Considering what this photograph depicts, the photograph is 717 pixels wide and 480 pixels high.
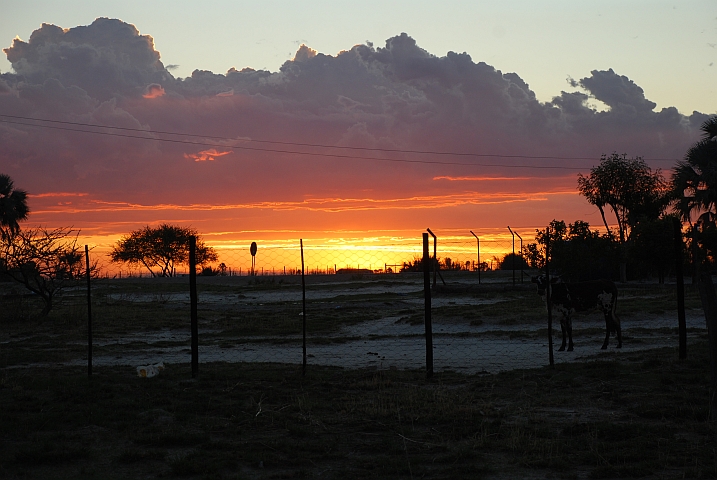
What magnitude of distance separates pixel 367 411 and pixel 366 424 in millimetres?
750

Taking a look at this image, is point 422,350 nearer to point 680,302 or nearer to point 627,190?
point 680,302

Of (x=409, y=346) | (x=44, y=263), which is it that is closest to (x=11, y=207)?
(x=44, y=263)

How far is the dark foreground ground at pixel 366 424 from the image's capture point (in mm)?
7836

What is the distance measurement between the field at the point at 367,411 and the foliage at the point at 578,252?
2021 cm

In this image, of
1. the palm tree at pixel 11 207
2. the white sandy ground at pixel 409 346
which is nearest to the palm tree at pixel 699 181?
the white sandy ground at pixel 409 346

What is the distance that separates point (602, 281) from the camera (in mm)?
18656

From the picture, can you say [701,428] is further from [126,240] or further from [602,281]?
[126,240]

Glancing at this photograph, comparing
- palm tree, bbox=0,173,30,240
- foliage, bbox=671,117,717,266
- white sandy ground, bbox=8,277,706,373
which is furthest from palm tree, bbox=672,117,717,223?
palm tree, bbox=0,173,30,240

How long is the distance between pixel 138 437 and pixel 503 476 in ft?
16.2

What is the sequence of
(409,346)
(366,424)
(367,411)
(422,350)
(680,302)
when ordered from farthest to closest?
(409,346) → (422,350) → (680,302) → (367,411) → (366,424)

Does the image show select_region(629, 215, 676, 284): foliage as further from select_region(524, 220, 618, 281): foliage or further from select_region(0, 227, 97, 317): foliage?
select_region(0, 227, 97, 317): foliage

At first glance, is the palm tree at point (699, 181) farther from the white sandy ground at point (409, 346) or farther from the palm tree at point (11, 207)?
the palm tree at point (11, 207)

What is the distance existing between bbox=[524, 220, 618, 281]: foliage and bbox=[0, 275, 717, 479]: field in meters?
20.2

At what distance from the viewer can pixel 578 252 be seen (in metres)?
41.2
